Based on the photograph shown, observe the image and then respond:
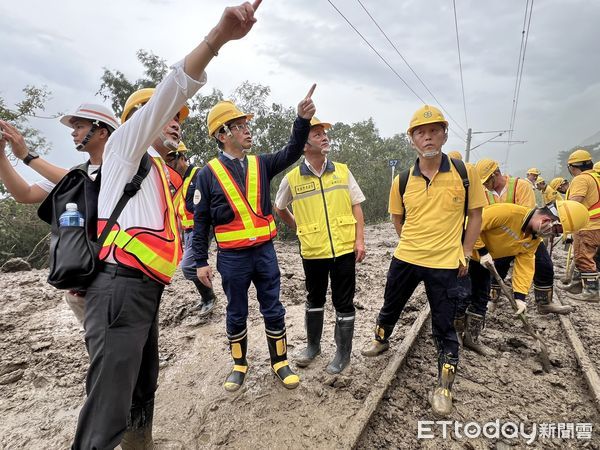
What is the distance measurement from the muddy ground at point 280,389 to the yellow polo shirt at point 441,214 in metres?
1.22

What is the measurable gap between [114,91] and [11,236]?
291 inches

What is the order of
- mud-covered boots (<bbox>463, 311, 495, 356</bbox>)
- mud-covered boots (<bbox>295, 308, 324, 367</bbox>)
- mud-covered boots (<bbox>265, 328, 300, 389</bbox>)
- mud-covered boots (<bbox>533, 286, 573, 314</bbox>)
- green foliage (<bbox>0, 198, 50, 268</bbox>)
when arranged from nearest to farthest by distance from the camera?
mud-covered boots (<bbox>265, 328, 300, 389</bbox>) → mud-covered boots (<bbox>295, 308, 324, 367</bbox>) → mud-covered boots (<bbox>463, 311, 495, 356</bbox>) → mud-covered boots (<bbox>533, 286, 573, 314</bbox>) → green foliage (<bbox>0, 198, 50, 268</bbox>)

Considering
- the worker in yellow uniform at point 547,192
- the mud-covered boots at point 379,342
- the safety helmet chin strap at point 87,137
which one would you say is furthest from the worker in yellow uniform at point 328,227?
the worker in yellow uniform at point 547,192

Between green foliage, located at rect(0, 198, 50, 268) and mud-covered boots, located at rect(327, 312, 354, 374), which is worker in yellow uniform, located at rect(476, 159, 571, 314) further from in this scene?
green foliage, located at rect(0, 198, 50, 268)

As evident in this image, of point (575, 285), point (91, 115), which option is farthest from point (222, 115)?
point (575, 285)

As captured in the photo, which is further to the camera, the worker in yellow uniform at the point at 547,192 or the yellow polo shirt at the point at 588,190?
the worker in yellow uniform at the point at 547,192

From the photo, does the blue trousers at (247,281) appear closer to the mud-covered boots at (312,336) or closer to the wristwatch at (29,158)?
the mud-covered boots at (312,336)

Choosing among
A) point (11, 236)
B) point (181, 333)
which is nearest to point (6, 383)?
point (181, 333)

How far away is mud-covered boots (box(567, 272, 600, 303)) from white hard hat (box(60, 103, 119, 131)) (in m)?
6.90

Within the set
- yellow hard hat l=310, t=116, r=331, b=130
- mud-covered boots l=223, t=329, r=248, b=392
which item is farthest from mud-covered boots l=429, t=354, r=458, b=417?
yellow hard hat l=310, t=116, r=331, b=130

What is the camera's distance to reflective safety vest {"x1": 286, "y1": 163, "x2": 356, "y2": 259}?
329 centimetres

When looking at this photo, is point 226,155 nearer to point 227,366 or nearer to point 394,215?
point 394,215

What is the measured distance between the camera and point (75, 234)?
1.64m

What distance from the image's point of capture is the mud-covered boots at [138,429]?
2.21m
